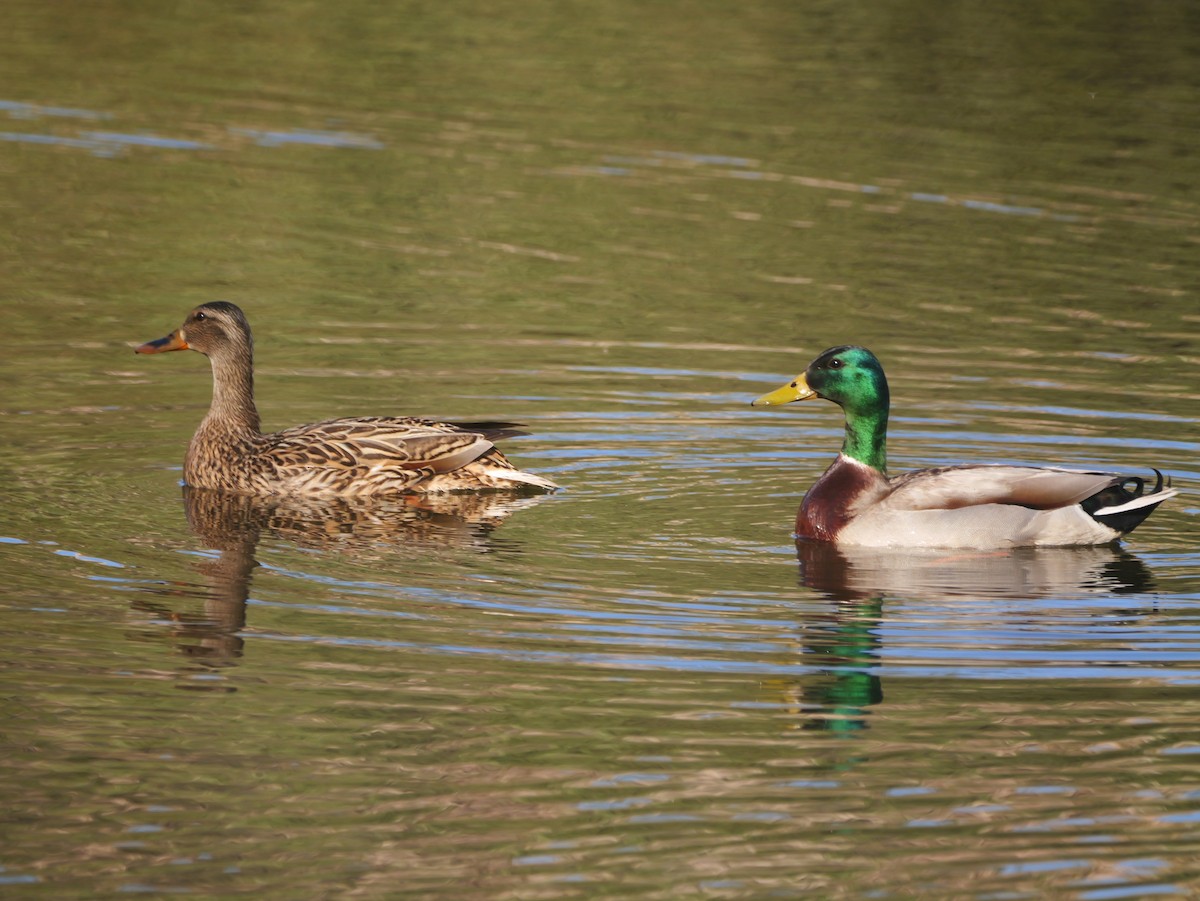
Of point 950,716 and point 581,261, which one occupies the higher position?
Result: point 581,261

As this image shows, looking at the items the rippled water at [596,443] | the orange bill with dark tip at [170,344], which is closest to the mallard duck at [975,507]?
the rippled water at [596,443]

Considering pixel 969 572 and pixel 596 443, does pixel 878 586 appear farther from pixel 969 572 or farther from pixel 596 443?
pixel 596 443

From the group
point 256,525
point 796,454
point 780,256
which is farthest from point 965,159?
point 256,525

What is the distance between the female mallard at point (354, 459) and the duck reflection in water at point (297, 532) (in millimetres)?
80

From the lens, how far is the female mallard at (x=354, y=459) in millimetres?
12297

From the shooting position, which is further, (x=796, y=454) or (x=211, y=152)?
(x=211, y=152)

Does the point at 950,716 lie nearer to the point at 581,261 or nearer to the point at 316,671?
the point at 316,671

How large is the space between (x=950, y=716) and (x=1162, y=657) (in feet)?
4.44

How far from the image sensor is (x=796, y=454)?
13281 millimetres

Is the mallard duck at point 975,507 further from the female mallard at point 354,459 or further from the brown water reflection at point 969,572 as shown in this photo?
the female mallard at point 354,459

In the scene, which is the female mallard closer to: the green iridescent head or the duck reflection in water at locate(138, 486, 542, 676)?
the duck reflection in water at locate(138, 486, 542, 676)

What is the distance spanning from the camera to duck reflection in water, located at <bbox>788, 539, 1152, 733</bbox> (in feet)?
28.4

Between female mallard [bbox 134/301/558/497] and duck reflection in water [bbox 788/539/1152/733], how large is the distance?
2.13 meters

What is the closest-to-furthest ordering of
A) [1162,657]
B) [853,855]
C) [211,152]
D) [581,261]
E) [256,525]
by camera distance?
1. [853,855]
2. [1162,657]
3. [256,525]
4. [581,261]
5. [211,152]
